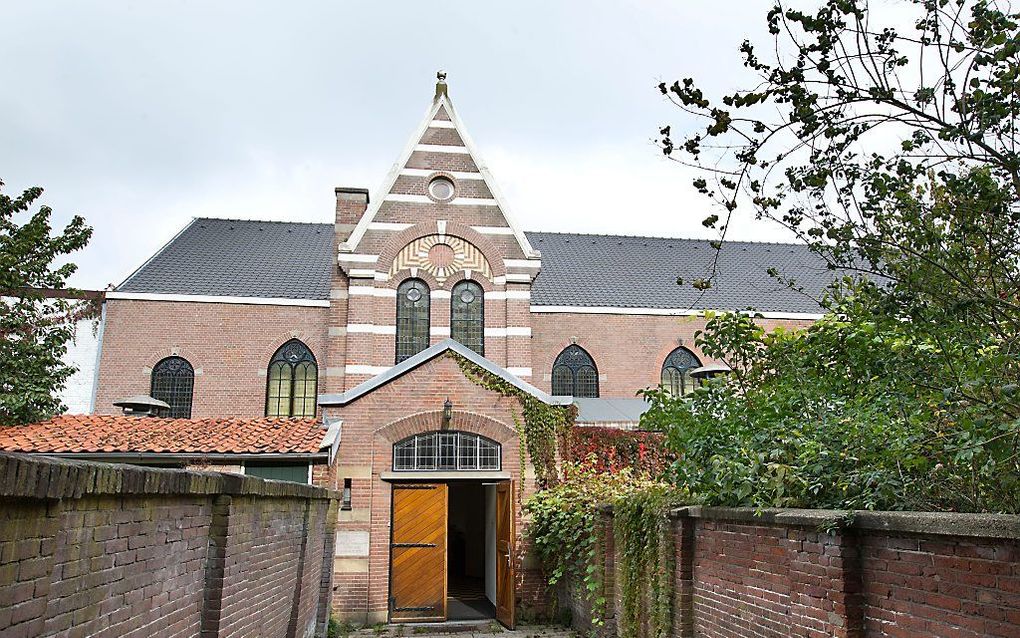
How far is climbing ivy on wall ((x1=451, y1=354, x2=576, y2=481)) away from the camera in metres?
A: 15.9

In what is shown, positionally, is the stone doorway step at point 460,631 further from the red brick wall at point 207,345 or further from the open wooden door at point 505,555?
the red brick wall at point 207,345

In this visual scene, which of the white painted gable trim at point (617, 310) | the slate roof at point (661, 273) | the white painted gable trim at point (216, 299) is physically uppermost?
the slate roof at point (661, 273)

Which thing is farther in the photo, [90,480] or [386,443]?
[386,443]

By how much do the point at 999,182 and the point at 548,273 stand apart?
72.2 feet

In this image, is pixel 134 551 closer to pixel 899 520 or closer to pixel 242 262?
pixel 899 520

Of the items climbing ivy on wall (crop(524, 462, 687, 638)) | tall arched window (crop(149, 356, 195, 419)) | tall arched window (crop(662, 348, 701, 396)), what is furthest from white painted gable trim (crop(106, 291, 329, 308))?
climbing ivy on wall (crop(524, 462, 687, 638))

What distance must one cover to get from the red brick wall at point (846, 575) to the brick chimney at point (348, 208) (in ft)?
50.2

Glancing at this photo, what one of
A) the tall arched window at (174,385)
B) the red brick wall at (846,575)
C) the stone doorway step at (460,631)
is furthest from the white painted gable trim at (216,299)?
the red brick wall at (846,575)

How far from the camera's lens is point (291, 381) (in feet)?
75.9

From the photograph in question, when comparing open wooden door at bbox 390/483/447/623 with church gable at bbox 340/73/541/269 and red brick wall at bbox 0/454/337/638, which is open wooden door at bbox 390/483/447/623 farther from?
church gable at bbox 340/73/541/269

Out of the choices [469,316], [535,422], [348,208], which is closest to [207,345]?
[348,208]

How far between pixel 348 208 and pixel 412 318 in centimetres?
374

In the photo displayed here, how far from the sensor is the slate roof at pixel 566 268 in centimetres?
2412

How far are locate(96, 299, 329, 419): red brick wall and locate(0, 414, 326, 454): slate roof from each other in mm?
6818
